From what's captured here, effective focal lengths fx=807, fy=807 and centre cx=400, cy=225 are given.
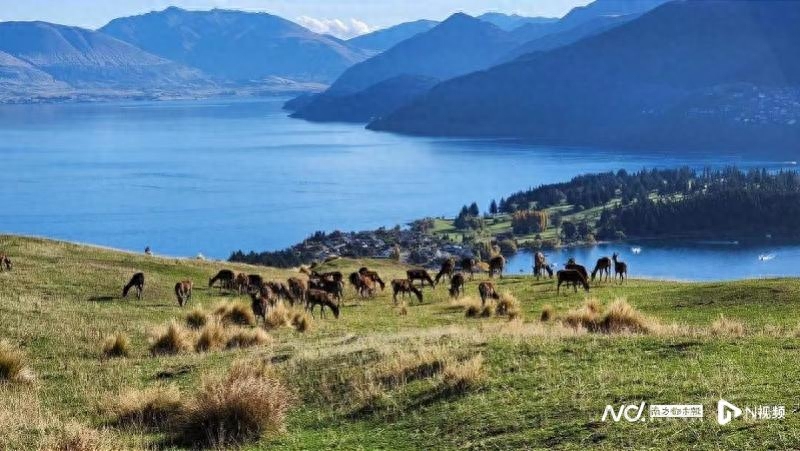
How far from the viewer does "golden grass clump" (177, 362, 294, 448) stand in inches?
477

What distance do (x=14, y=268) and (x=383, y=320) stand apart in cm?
1543

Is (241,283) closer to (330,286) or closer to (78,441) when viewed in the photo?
(330,286)

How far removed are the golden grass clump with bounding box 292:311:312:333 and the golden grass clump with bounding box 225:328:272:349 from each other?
3.18 meters

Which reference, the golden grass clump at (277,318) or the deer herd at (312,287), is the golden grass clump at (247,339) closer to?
the golden grass clump at (277,318)

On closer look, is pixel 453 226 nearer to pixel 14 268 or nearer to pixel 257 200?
pixel 257 200

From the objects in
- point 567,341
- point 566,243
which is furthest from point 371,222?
point 567,341

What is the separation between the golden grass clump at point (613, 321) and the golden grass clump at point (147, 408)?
9.65m

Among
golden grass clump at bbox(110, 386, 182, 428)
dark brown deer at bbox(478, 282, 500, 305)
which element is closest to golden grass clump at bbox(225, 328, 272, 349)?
golden grass clump at bbox(110, 386, 182, 428)

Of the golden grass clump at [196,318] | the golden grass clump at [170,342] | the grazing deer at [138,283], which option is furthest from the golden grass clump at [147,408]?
the grazing deer at [138,283]

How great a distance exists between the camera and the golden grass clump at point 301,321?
24784 millimetres

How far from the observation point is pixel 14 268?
31.8 meters

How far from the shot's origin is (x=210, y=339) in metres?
21.2
